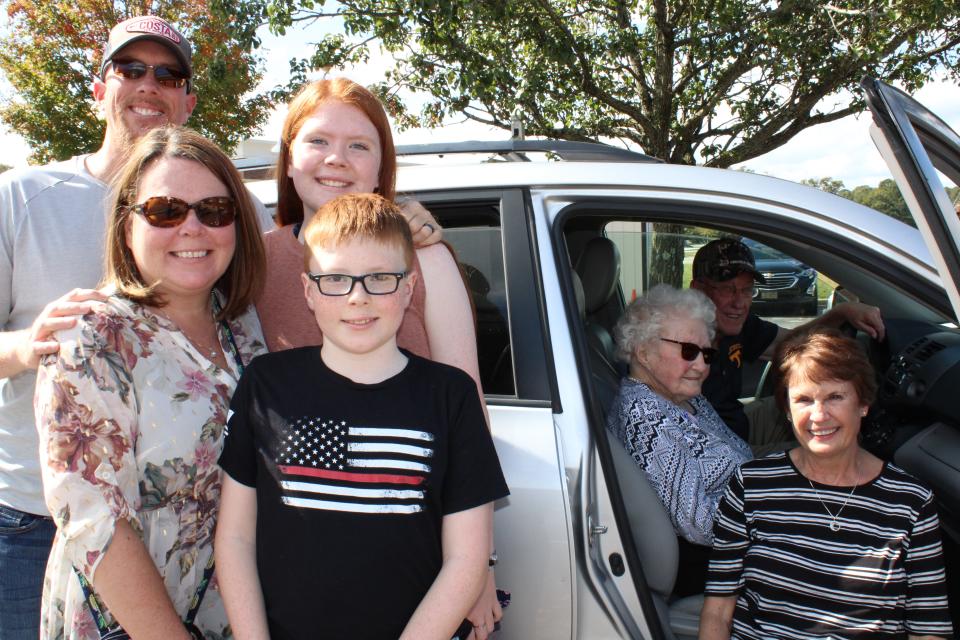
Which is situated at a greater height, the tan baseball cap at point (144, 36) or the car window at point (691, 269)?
the tan baseball cap at point (144, 36)

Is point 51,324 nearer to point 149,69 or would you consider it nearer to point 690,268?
point 149,69

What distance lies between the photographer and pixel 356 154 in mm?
1726

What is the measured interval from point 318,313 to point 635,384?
1.30 m

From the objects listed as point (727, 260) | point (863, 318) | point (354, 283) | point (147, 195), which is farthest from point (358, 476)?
point (727, 260)

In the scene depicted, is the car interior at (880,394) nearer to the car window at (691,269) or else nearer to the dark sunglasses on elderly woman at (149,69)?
the car window at (691,269)

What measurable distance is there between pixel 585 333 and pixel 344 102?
2.93 feet

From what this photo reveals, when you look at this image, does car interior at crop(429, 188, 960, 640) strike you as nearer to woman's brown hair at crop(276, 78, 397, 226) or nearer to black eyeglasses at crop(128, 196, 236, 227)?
woman's brown hair at crop(276, 78, 397, 226)

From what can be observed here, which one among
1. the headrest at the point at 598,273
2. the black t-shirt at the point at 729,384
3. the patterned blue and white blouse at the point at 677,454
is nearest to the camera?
the patterned blue and white blouse at the point at 677,454

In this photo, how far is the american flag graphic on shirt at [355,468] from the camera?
1.33 metres

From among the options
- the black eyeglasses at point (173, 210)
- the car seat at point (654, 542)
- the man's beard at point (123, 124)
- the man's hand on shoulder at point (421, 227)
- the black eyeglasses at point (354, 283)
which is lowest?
the car seat at point (654, 542)

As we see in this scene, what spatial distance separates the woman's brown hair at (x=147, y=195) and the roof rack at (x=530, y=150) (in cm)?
93

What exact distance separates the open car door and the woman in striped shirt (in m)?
0.53

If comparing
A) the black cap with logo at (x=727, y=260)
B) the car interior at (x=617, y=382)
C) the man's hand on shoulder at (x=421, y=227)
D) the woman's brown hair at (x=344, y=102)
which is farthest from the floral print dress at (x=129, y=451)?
the black cap with logo at (x=727, y=260)

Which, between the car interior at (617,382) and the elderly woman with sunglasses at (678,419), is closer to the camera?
the car interior at (617,382)
